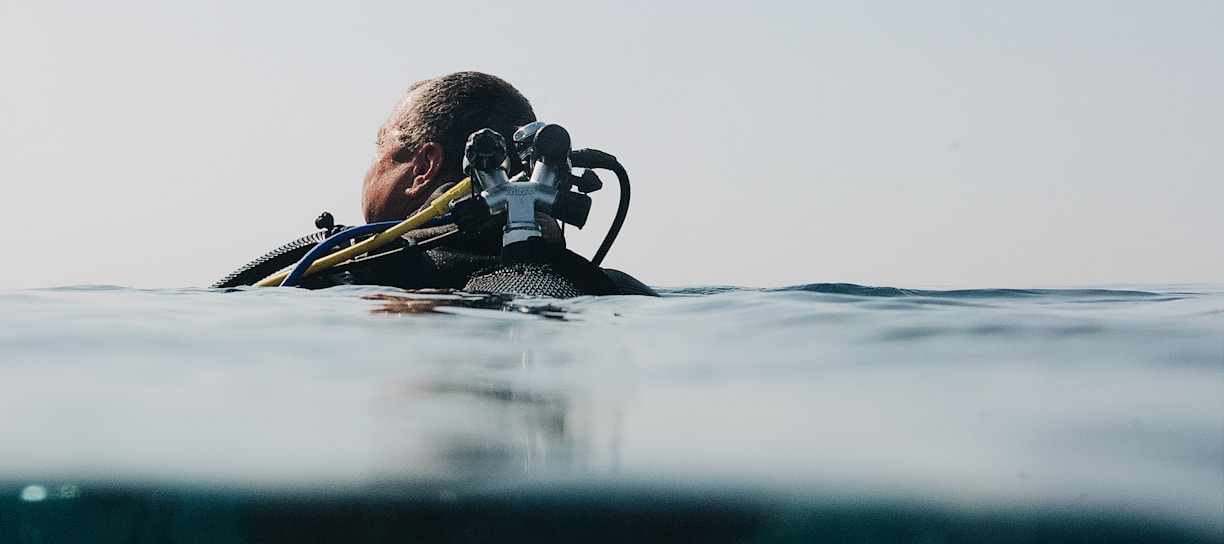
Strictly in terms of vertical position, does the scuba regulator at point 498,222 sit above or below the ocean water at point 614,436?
above

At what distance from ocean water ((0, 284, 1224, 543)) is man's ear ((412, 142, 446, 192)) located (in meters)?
2.18

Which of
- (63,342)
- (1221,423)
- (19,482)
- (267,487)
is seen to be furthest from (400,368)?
(1221,423)

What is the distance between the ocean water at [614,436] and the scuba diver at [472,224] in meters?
1.19

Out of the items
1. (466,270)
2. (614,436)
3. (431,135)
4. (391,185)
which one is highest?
(431,135)

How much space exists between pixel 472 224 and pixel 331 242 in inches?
27.5

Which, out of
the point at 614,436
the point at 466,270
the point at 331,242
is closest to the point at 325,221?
the point at 331,242

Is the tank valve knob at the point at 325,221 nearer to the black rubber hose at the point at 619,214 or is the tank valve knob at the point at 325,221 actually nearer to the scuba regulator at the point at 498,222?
the scuba regulator at the point at 498,222

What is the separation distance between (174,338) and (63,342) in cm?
33

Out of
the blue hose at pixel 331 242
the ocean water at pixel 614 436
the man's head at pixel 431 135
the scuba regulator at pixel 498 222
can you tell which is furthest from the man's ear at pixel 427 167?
the ocean water at pixel 614 436

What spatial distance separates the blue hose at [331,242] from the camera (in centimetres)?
463

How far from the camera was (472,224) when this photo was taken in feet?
14.9

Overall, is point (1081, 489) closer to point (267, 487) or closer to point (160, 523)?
point (267, 487)

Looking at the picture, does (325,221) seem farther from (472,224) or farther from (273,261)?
(472,224)

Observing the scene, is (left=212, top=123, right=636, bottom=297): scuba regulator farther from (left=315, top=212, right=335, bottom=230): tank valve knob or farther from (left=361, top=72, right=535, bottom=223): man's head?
(left=361, top=72, right=535, bottom=223): man's head
